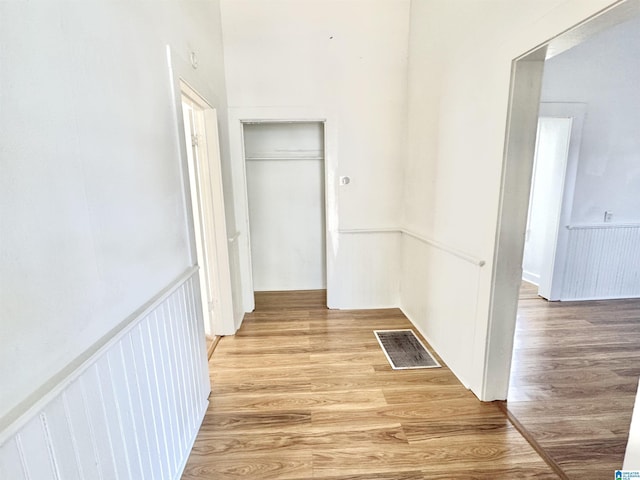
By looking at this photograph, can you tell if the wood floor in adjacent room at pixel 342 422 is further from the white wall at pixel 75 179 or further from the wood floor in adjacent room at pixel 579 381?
the white wall at pixel 75 179

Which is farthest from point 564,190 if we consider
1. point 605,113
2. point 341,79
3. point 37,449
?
point 37,449

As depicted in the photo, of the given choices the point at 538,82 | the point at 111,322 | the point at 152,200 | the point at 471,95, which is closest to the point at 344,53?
the point at 471,95

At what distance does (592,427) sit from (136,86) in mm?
2900

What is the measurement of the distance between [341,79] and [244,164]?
1276mm

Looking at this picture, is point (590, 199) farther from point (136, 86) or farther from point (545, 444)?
point (136, 86)

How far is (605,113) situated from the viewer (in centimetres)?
307

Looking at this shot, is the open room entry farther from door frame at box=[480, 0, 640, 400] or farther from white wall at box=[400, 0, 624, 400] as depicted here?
door frame at box=[480, 0, 640, 400]

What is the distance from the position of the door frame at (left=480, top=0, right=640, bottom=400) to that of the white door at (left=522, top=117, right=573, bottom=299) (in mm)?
2000

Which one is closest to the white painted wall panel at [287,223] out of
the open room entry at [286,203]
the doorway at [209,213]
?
the open room entry at [286,203]

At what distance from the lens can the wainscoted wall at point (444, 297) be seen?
2004 millimetres

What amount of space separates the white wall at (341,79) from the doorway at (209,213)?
55 cm

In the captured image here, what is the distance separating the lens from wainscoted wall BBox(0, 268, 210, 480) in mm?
695

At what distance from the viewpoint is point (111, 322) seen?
0.99m

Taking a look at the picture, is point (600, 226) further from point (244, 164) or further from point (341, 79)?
point (244, 164)
